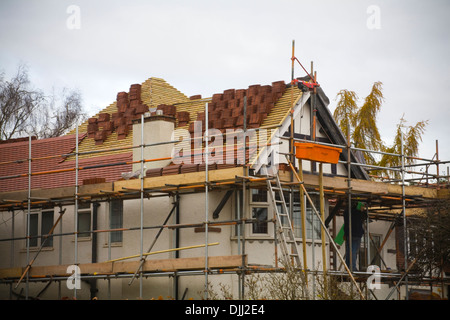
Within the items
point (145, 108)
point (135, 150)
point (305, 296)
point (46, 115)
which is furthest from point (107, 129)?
point (46, 115)

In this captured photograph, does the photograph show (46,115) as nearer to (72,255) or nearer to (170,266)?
(72,255)

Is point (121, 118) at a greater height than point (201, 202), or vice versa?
point (121, 118)

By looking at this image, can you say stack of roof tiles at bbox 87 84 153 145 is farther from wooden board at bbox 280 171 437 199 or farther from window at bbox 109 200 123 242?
wooden board at bbox 280 171 437 199

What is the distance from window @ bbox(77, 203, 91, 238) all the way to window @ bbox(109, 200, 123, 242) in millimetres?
1330

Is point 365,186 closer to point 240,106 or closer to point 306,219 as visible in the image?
point 306,219

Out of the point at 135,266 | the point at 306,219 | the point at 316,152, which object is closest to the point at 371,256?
the point at 306,219

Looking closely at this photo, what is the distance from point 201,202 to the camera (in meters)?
21.8

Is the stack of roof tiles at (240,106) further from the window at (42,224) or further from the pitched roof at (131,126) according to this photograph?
the window at (42,224)

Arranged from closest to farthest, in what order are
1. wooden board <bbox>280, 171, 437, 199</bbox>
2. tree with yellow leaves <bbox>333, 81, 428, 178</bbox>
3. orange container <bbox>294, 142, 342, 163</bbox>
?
orange container <bbox>294, 142, 342, 163</bbox>
wooden board <bbox>280, 171, 437, 199</bbox>
tree with yellow leaves <bbox>333, 81, 428, 178</bbox>

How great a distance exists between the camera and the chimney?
23297mm

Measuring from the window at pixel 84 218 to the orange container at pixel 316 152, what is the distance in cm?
843

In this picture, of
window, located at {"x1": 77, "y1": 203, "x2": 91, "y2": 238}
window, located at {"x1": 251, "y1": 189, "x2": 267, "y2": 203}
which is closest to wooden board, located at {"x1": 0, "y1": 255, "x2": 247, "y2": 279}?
window, located at {"x1": 77, "y1": 203, "x2": 91, "y2": 238}

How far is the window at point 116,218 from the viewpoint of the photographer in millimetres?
24109

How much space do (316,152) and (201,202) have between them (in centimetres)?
358
